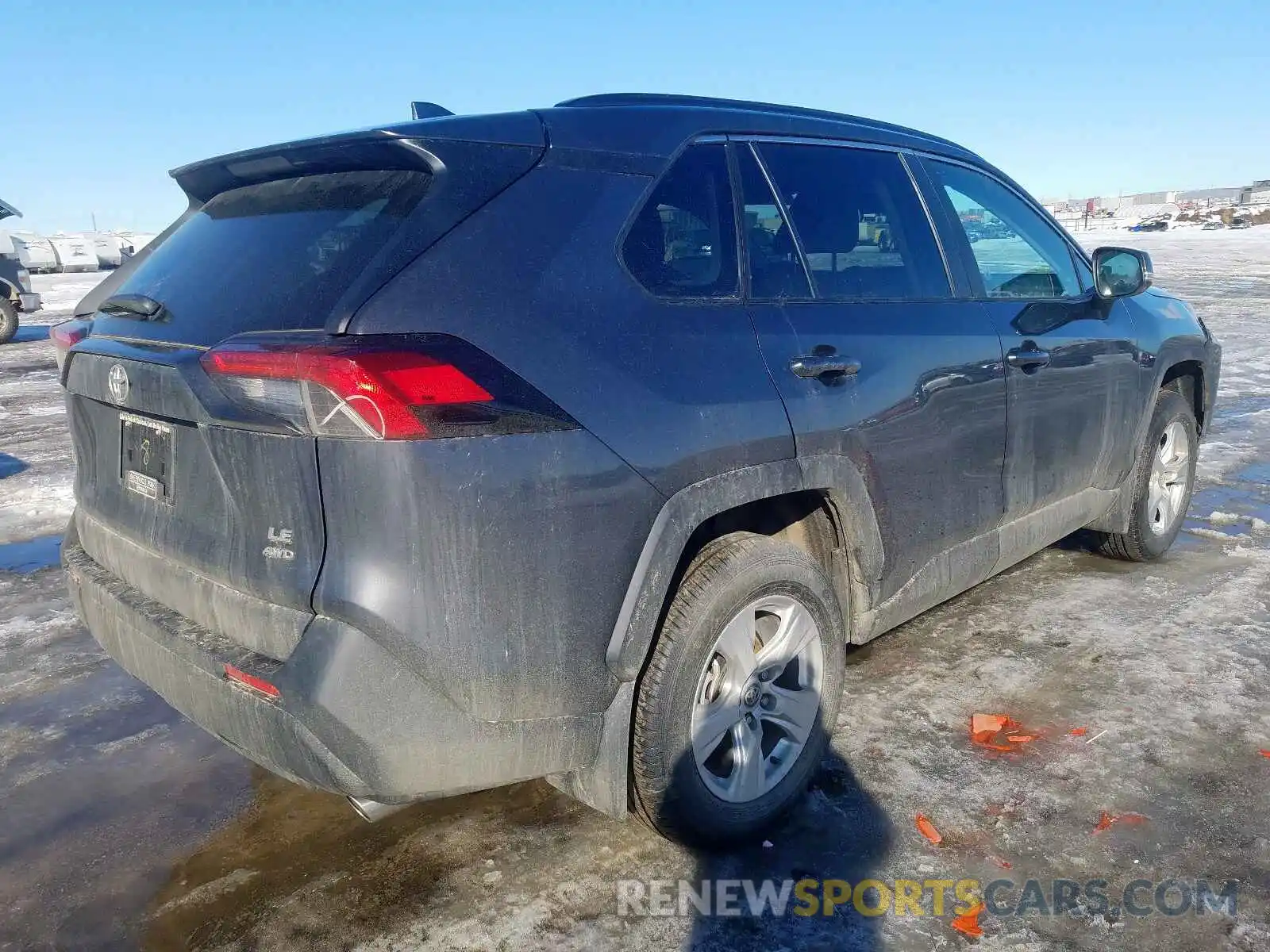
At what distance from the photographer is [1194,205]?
79.3 meters

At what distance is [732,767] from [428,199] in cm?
165

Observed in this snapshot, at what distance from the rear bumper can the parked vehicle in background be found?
15.8 m

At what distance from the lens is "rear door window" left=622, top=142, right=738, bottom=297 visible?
235 centimetres

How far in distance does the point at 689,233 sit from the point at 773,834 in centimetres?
166

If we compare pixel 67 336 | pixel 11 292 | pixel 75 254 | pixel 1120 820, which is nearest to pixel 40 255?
pixel 75 254

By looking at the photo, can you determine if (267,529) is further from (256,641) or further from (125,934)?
(125,934)

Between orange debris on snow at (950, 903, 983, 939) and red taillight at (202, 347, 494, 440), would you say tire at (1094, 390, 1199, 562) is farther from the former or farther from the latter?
red taillight at (202, 347, 494, 440)

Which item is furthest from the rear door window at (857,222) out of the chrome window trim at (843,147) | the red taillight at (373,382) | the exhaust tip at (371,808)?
the exhaust tip at (371,808)

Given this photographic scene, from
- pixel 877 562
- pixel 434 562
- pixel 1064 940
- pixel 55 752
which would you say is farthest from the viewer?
pixel 55 752

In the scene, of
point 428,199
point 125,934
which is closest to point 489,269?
point 428,199

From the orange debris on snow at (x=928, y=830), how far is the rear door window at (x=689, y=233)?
1.56 metres

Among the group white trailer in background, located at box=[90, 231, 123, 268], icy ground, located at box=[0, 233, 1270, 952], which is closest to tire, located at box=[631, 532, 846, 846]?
icy ground, located at box=[0, 233, 1270, 952]

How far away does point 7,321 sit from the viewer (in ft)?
50.0

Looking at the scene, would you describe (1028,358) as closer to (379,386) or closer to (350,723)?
(379,386)
